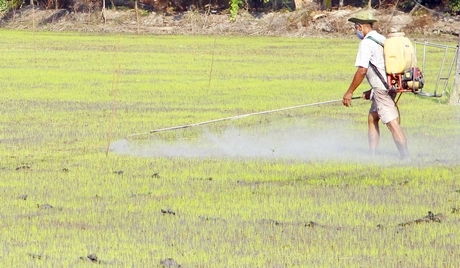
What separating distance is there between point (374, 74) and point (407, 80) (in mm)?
390

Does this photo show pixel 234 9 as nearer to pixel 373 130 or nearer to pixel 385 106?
pixel 373 130

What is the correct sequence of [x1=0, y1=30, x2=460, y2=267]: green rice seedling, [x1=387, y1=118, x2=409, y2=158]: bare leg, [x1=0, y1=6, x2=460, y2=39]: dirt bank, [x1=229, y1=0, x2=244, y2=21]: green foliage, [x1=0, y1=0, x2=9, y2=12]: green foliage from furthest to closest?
1. [x1=0, y1=0, x2=9, y2=12]: green foliage
2. [x1=229, y1=0, x2=244, y2=21]: green foliage
3. [x1=0, y1=6, x2=460, y2=39]: dirt bank
4. [x1=387, y1=118, x2=409, y2=158]: bare leg
5. [x1=0, y1=30, x2=460, y2=267]: green rice seedling

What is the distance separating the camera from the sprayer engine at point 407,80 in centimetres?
1160

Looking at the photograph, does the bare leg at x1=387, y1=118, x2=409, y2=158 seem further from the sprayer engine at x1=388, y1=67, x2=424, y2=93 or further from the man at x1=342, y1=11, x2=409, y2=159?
the sprayer engine at x1=388, y1=67, x2=424, y2=93

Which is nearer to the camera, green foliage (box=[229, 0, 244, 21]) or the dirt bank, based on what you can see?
the dirt bank

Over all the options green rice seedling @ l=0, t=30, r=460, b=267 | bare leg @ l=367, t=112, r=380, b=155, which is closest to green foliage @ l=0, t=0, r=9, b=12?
green rice seedling @ l=0, t=30, r=460, b=267

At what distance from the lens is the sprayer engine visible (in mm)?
11602

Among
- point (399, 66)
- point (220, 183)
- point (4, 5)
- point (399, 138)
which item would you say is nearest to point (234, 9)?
point (4, 5)

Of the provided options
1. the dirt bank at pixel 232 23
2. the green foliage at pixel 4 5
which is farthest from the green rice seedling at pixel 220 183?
the green foliage at pixel 4 5

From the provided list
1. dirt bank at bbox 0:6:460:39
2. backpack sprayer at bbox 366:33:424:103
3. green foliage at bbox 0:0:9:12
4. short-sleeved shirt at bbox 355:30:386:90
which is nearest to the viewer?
backpack sprayer at bbox 366:33:424:103

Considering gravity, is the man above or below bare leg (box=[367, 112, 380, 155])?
above

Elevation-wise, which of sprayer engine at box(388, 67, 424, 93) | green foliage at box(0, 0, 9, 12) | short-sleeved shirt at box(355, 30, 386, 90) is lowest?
green foliage at box(0, 0, 9, 12)

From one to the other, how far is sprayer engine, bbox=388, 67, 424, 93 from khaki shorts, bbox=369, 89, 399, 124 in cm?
17

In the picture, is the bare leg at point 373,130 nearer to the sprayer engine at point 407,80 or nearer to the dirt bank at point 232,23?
the sprayer engine at point 407,80
